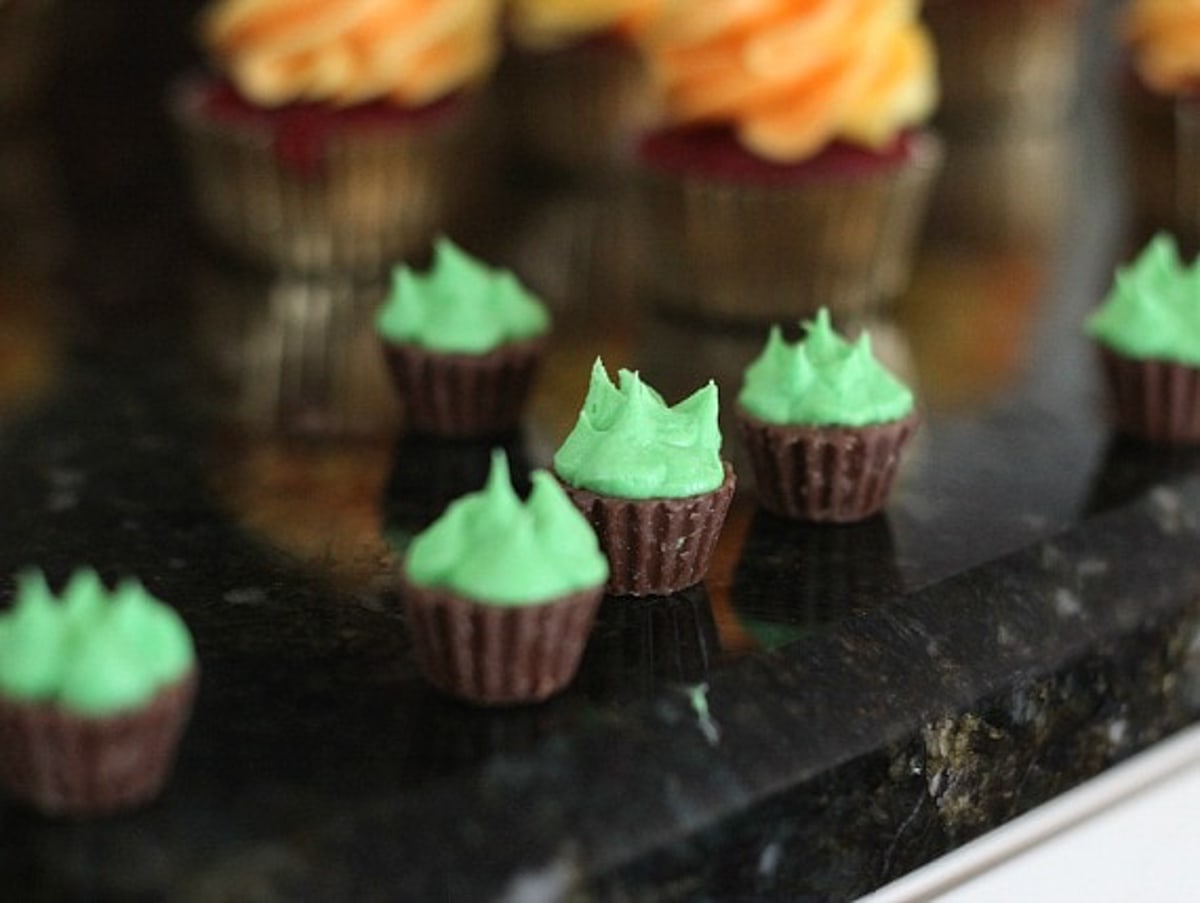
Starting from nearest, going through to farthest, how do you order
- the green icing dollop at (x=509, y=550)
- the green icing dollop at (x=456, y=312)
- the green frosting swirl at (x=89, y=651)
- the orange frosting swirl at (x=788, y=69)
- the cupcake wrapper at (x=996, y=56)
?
1. the green frosting swirl at (x=89, y=651)
2. the green icing dollop at (x=509, y=550)
3. the green icing dollop at (x=456, y=312)
4. the orange frosting swirl at (x=788, y=69)
5. the cupcake wrapper at (x=996, y=56)

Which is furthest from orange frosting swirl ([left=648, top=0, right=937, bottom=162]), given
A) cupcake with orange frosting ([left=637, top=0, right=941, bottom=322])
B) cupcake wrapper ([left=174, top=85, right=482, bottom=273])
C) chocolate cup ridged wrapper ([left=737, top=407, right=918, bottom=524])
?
chocolate cup ridged wrapper ([left=737, top=407, right=918, bottom=524])

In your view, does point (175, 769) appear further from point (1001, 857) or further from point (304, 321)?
point (304, 321)

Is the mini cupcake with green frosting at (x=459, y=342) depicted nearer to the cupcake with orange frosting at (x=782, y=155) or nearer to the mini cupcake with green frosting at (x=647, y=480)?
the mini cupcake with green frosting at (x=647, y=480)

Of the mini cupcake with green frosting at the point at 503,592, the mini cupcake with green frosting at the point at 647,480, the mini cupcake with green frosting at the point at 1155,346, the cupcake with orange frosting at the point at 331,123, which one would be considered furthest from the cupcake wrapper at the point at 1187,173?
the mini cupcake with green frosting at the point at 503,592

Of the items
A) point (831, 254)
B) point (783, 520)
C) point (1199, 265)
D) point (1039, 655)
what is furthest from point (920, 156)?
point (1039, 655)

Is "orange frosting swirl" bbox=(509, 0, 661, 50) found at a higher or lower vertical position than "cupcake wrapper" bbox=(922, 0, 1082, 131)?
higher

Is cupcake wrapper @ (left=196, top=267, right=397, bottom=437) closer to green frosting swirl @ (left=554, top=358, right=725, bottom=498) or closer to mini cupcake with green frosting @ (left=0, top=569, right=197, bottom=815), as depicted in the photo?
green frosting swirl @ (left=554, top=358, right=725, bottom=498)
